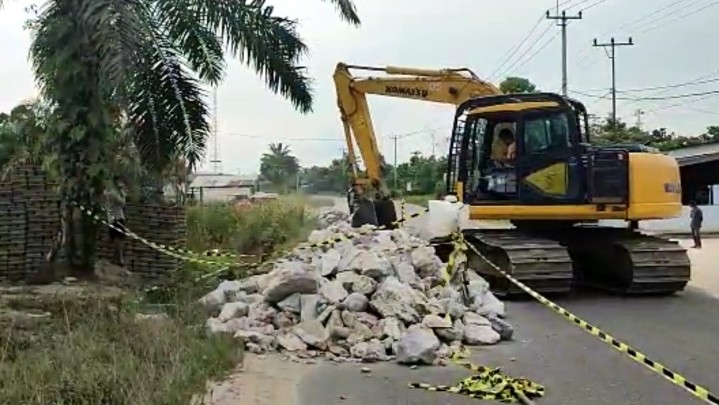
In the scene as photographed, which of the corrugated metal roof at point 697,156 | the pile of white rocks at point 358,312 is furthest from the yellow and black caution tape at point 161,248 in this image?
the corrugated metal roof at point 697,156

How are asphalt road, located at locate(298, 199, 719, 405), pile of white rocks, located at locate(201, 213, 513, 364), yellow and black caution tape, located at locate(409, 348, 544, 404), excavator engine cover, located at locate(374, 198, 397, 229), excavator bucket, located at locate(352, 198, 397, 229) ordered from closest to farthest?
yellow and black caution tape, located at locate(409, 348, 544, 404), asphalt road, located at locate(298, 199, 719, 405), pile of white rocks, located at locate(201, 213, 513, 364), excavator bucket, located at locate(352, 198, 397, 229), excavator engine cover, located at locate(374, 198, 397, 229)

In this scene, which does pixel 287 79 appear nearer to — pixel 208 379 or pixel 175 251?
pixel 175 251

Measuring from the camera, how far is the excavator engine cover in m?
19.0

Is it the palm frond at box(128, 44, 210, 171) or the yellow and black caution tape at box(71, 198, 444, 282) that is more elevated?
the palm frond at box(128, 44, 210, 171)

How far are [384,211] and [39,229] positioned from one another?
721 centimetres

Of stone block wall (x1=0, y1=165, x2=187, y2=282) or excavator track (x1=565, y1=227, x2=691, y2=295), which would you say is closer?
excavator track (x1=565, y1=227, x2=691, y2=295)

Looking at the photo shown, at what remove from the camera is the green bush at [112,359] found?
6.18 m

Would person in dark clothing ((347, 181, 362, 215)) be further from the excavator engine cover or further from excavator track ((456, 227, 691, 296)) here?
excavator track ((456, 227, 691, 296))

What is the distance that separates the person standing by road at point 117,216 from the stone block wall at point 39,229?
144 mm

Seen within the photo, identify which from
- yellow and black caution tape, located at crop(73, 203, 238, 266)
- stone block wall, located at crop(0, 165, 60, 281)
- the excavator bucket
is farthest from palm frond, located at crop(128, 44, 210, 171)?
the excavator bucket

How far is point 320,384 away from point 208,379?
107cm

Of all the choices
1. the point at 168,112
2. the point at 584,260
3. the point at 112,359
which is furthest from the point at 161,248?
the point at 112,359

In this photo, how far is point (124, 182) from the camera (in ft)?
50.7

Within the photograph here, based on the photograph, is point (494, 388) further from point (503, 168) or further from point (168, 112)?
point (168, 112)
